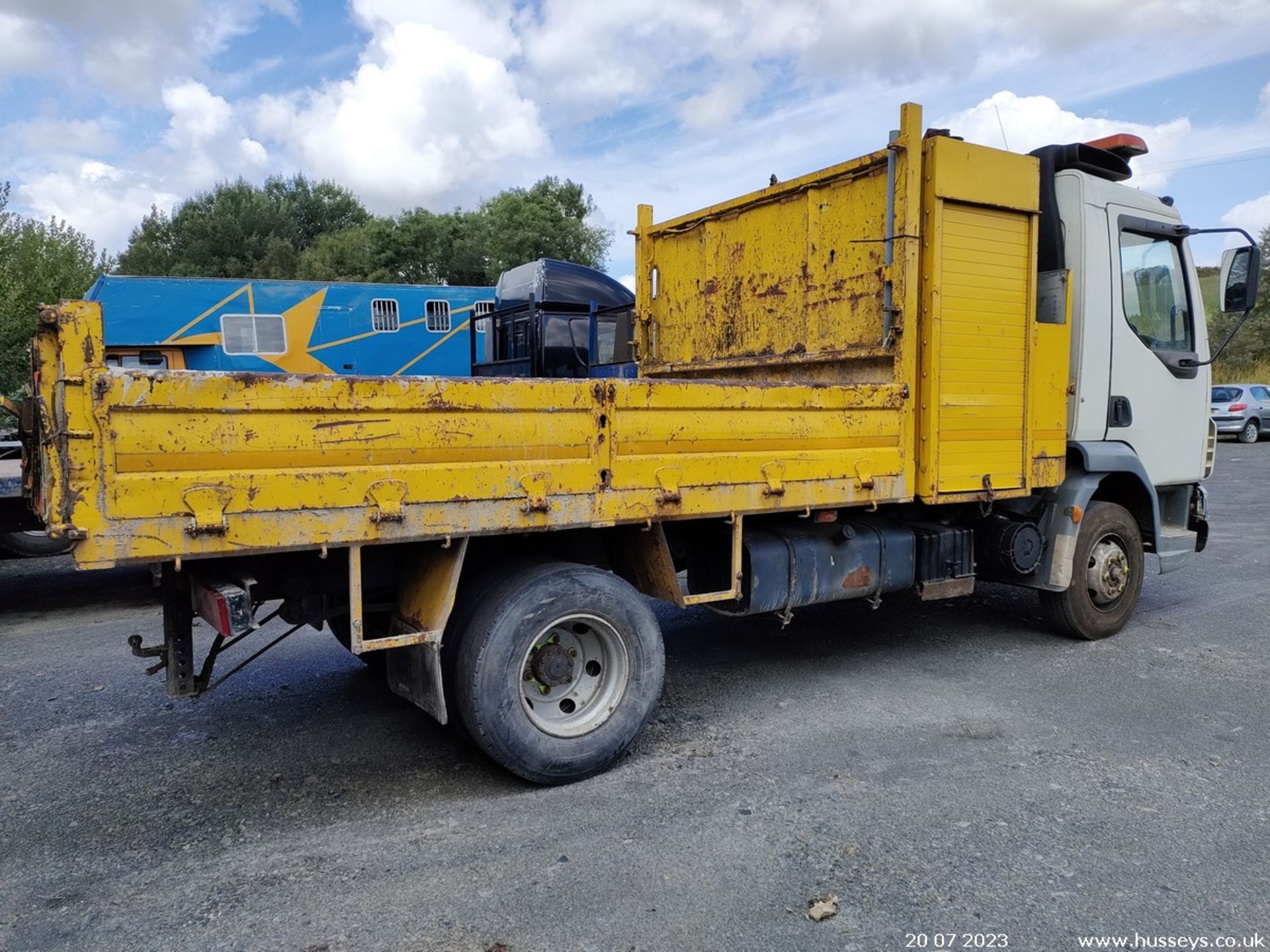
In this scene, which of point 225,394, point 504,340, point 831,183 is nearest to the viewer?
point 225,394

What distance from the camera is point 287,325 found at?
47.3 feet

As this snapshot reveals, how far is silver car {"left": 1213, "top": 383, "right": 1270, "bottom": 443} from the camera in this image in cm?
2344

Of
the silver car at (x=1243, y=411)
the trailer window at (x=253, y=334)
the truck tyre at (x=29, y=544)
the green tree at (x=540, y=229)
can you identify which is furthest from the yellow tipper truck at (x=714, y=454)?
the green tree at (x=540, y=229)

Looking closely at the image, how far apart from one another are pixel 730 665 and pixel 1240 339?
→ 3453 cm

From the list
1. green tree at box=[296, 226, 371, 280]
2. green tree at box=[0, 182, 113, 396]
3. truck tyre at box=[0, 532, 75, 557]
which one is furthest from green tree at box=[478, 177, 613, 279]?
truck tyre at box=[0, 532, 75, 557]

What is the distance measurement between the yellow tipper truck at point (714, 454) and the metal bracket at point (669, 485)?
0.4 inches

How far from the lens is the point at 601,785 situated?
3861 mm

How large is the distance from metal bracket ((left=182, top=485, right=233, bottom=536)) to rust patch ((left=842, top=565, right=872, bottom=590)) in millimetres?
3239

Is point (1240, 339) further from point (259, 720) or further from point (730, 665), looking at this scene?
point (259, 720)

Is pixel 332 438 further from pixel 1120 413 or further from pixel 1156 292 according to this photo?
pixel 1156 292

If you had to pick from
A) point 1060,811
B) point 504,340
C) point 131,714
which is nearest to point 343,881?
point 131,714

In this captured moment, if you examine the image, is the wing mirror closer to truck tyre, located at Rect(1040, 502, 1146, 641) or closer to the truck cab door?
the truck cab door

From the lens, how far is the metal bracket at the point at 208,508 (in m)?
2.98

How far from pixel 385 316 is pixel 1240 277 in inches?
485
